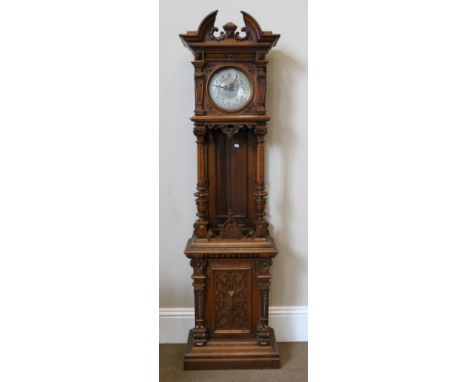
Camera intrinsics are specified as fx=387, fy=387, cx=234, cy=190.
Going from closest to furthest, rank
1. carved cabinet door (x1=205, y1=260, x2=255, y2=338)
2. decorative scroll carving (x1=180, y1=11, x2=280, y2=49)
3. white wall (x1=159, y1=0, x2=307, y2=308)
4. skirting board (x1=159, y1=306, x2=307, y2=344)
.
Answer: decorative scroll carving (x1=180, y1=11, x2=280, y2=49) → carved cabinet door (x1=205, y1=260, x2=255, y2=338) → white wall (x1=159, y1=0, x2=307, y2=308) → skirting board (x1=159, y1=306, x2=307, y2=344)

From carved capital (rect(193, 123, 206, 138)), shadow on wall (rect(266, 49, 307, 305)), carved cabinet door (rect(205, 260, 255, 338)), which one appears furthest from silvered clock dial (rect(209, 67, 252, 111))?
carved cabinet door (rect(205, 260, 255, 338))

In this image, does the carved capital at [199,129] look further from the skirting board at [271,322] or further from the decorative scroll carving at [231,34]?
the skirting board at [271,322]

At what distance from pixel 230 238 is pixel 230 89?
76 centimetres

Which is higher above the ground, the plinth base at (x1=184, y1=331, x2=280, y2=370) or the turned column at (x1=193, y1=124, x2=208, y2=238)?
the turned column at (x1=193, y1=124, x2=208, y2=238)

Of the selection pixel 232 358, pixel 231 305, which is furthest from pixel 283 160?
pixel 232 358

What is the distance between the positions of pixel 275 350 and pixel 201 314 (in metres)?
0.43

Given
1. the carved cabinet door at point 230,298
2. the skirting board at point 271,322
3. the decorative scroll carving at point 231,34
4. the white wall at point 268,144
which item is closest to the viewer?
the decorative scroll carving at point 231,34

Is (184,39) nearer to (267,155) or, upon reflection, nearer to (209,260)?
(267,155)

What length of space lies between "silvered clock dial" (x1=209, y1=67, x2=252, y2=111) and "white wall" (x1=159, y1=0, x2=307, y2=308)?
0.23 m

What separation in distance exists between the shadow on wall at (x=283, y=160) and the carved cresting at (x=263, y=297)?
29 centimetres

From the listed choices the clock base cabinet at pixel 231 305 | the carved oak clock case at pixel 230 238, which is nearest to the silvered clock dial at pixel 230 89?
the carved oak clock case at pixel 230 238

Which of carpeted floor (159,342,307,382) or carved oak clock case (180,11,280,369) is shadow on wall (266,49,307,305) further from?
carpeted floor (159,342,307,382)

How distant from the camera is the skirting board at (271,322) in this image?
7.44 ft

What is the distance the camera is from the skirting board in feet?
7.44
